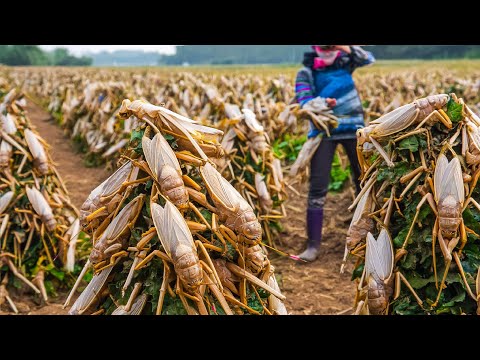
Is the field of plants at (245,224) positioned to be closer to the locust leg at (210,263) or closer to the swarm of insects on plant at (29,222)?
the locust leg at (210,263)

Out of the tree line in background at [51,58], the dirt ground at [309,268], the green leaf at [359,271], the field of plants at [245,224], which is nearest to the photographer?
the field of plants at [245,224]

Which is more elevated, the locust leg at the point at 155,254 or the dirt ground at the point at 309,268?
the locust leg at the point at 155,254

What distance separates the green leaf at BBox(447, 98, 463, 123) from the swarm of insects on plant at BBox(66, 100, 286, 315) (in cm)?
112

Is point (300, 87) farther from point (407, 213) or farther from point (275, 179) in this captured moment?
point (407, 213)

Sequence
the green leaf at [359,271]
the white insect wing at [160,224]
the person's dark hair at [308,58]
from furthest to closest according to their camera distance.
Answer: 1. the person's dark hair at [308,58]
2. the green leaf at [359,271]
3. the white insect wing at [160,224]

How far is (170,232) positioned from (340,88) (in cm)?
384

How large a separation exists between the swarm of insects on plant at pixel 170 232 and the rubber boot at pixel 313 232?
10.6 ft

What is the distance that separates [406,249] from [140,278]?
128 cm

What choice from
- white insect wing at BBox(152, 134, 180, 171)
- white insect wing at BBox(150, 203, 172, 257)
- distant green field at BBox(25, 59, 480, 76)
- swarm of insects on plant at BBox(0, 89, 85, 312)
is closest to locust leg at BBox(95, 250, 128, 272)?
white insect wing at BBox(150, 203, 172, 257)

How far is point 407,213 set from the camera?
282 centimetres

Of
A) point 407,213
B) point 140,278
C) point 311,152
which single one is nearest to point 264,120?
point 311,152

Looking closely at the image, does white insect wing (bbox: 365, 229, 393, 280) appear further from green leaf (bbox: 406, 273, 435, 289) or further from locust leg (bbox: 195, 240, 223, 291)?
locust leg (bbox: 195, 240, 223, 291)

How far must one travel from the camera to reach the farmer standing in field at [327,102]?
555 centimetres

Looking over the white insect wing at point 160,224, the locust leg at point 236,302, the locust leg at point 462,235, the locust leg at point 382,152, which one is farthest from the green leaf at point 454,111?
the white insect wing at point 160,224
